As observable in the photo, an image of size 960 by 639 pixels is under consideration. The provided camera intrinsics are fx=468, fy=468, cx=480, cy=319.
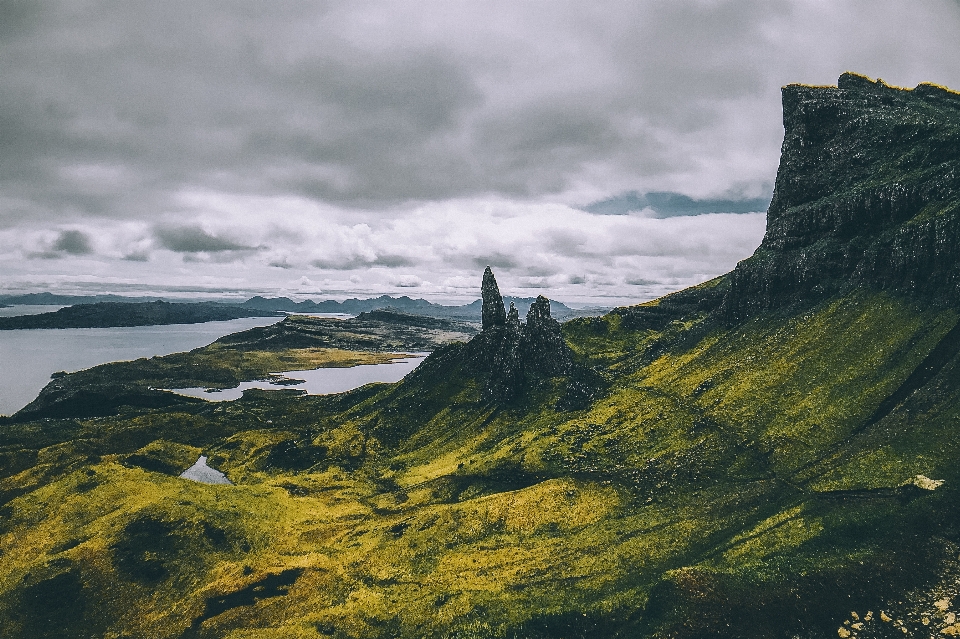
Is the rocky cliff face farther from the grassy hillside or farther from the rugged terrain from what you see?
the grassy hillside

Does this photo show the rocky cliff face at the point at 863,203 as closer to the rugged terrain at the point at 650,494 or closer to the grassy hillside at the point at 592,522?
the rugged terrain at the point at 650,494

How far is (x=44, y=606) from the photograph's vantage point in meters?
87.4

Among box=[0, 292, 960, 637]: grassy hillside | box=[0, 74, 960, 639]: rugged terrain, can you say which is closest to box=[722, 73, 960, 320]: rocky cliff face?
box=[0, 74, 960, 639]: rugged terrain

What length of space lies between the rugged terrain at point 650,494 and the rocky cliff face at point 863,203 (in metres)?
0.84

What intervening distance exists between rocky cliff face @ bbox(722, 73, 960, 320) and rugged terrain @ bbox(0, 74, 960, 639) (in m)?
0.84

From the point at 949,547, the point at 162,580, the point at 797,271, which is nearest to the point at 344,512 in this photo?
the point at 162,580

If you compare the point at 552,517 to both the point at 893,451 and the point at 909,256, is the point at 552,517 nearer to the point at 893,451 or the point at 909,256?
the point at 893,451

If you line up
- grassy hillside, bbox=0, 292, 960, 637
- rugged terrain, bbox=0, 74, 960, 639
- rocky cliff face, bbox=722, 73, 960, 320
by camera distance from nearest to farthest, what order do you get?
1. grassy hillside, bbox=0, 292, 960, 637
2. rugged terrain, bbox=0, 74, 960, 639
3. rocky cliff face, bbox=722, 73, 960, 320

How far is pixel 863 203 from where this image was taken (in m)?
152

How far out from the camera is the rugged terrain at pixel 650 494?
68375 millimetres

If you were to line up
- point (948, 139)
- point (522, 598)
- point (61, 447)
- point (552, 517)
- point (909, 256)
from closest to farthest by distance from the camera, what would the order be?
point (522, 598), point (552, 517), point (909, 256), point (948, 139), point (61, 447)

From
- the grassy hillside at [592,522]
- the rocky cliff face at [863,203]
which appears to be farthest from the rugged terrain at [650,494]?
the rocky cliff face at [863,203]

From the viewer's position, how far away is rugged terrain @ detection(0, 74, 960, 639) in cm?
6838

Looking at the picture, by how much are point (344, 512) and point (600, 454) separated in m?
72.1
